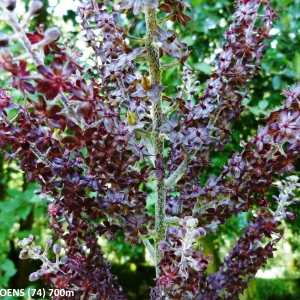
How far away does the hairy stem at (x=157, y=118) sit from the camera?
670 mm

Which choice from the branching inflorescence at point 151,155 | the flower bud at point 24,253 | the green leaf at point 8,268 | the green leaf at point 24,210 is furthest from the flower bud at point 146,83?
the green leaf at point 8,268

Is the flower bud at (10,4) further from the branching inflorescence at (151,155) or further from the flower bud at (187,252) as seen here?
the flower bud at (187,252)

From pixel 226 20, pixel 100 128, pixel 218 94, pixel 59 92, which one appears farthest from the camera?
pixel 226 20

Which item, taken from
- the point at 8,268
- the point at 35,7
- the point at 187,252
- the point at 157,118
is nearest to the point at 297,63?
the point at 157,118

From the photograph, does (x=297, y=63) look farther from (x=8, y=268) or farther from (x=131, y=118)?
(x=8, y=268)

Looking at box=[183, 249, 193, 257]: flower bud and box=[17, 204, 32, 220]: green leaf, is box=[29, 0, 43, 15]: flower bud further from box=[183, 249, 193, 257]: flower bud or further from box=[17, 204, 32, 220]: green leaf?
box=[17, 204, 32, 220]: green leaf

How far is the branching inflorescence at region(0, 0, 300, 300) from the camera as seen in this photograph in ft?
1.99

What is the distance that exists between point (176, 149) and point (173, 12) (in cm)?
27

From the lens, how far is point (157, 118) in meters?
0.71

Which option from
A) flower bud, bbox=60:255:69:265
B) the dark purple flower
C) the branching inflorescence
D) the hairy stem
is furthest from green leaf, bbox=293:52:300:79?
the dark purple flower

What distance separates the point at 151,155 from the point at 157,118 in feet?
0.24

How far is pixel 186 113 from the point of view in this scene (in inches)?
29.4

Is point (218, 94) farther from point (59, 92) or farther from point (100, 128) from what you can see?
point (59, 92)

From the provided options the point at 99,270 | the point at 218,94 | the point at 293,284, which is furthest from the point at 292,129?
the point at 293,284
